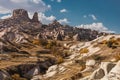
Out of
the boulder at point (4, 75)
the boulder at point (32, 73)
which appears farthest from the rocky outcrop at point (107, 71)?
the boulder at point (32, 73)

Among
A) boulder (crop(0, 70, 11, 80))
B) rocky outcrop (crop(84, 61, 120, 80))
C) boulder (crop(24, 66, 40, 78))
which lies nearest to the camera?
rocky outcrop (crop(84, 61, 120, 80))

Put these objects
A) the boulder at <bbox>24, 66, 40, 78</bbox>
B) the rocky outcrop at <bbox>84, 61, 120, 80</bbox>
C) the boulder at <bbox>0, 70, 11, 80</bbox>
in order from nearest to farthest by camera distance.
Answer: the rocky outcrop at <bbox>84, 61, 120, 80</bbox> → the boulder at <bbox>0, 70, 11, 80</bbox> → the boulder at <bbox>24, 66, 40, 78</bbox>

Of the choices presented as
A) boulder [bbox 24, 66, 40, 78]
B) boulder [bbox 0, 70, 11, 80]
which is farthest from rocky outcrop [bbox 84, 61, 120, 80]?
boulder [bbox 24, 66, 40, 78]

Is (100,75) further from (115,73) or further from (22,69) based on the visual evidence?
(22,69)

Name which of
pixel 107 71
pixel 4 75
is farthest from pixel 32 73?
pixel 107 71

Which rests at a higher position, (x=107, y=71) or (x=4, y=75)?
(x=4, y=75)

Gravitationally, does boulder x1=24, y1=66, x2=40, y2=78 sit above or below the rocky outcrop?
above

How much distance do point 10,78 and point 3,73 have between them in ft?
12.6

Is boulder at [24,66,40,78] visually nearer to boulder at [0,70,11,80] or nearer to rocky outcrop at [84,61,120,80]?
boulder at [0,70,11,80]

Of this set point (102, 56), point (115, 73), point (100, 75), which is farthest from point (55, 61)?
point (115, 73)

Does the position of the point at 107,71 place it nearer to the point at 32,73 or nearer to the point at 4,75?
the point at 4,75

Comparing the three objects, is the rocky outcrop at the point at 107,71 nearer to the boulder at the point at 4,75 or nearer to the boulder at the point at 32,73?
the boulder at the point at 4,75

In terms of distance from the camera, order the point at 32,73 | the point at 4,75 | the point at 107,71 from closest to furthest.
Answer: the point at 107,71 < the point at 4,75 < the point at 32,73

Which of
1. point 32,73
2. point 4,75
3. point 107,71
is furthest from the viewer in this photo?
point 32,73
